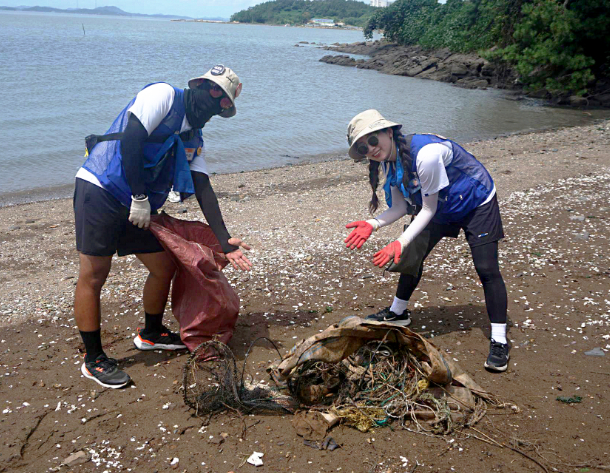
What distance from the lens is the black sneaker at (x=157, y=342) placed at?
4.10m

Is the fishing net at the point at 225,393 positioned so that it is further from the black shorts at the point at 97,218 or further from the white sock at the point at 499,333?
the white sock at the point at 499,333

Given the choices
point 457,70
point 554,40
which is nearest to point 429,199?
point 554,40

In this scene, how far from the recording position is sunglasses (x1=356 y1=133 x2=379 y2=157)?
3420 mm

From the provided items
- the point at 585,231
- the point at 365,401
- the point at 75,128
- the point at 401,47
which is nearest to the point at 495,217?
the point at 365,401

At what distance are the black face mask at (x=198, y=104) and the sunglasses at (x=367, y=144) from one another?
964 mm

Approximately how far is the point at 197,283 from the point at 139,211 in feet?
2.35

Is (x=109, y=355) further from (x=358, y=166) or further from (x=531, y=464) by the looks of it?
(x=358, y=166)

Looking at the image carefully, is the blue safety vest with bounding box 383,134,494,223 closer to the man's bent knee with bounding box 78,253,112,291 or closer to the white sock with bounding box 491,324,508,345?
the white sock with bounding box 491,324,508,345

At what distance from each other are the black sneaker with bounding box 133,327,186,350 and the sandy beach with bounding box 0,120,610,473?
0.07 m

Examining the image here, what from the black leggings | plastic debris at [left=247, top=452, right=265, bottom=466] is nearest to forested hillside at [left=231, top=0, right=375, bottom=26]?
the black leggings

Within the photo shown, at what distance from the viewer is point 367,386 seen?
3.27 meters

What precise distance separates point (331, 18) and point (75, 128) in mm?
168795

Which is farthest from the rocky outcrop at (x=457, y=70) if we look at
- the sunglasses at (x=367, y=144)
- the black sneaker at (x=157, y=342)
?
the black sneaker at (x=157, y=342)

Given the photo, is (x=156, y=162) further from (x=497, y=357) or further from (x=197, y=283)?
(x=497, y=357)
